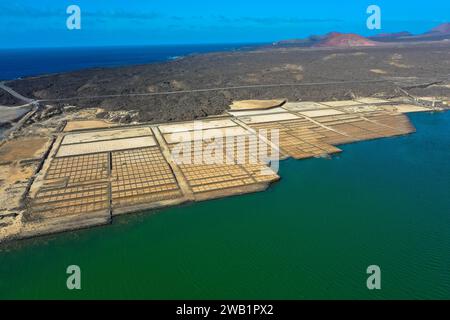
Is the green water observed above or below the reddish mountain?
below

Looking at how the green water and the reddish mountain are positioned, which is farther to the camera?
the reddish mountain

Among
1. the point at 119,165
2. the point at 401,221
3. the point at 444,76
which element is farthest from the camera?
the point at 444,76

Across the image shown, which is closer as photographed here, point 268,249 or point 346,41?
point 268,249

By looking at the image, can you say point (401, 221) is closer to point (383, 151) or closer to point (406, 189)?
point (406, 189)

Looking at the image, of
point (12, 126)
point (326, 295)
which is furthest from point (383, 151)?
point (12, 126)

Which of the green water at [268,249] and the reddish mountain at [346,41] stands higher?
the reddish mountain at [346,41]

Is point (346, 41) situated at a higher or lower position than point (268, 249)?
higher

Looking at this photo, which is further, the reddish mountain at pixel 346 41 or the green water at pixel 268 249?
the reddish mountain at pixel 346 41

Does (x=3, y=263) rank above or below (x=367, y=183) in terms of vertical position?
below
